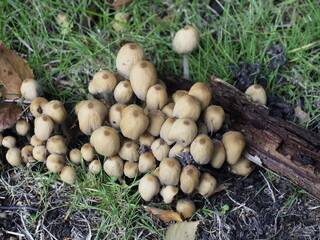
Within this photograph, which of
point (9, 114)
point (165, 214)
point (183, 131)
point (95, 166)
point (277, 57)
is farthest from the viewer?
point (277, 57)

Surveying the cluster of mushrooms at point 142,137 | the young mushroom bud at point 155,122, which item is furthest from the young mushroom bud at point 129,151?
the young mushroom bud at point 155,122

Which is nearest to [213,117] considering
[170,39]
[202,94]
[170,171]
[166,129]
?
[202,94]

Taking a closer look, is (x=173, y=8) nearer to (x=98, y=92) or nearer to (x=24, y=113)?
(x=98, y=92)

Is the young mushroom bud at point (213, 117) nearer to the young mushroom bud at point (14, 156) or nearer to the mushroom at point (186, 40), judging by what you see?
the mushroom at point (186, 40)

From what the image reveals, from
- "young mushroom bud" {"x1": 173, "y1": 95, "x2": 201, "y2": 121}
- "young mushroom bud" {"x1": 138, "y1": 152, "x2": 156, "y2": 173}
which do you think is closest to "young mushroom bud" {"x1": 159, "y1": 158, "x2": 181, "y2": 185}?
"young mushroom bud" {"x1": 138, "y1": 152, "x2": 156, "y2": 173}

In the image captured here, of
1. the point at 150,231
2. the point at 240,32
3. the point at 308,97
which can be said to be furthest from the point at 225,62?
the point at 150,231

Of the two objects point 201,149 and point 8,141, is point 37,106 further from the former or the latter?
point 201,149

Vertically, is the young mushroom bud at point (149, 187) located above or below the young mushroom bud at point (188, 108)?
below
